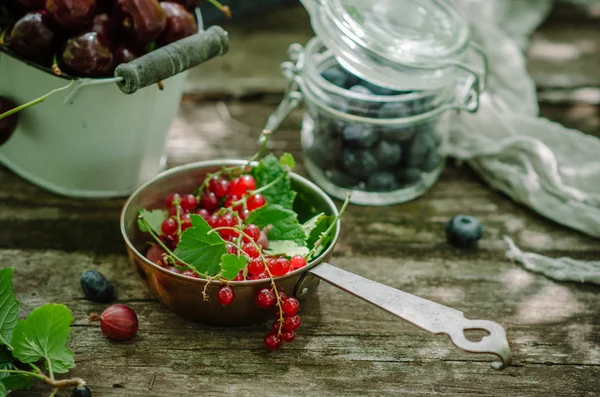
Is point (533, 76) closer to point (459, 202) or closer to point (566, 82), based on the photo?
point (566, 82)

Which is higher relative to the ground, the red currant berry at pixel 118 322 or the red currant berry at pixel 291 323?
the red currant berry at pixel 291 323

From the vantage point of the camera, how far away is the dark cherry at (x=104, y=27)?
0.94 meters

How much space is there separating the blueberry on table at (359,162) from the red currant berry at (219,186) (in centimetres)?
26

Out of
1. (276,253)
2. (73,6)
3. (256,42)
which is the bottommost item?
(256,42)

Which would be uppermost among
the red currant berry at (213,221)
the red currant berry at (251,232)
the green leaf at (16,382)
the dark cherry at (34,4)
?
the dark cherry at (34,4)

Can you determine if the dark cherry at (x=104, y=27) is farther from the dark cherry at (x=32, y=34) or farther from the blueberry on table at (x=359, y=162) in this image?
the blueberry on table at (x=359, y=162)

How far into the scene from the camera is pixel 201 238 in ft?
2.63

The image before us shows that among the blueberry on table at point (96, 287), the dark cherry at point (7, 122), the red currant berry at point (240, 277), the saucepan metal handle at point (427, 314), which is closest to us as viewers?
the saucepan metal handle at point (427, 314)

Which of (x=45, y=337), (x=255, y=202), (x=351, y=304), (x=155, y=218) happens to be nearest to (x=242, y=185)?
(x=255, y=202)

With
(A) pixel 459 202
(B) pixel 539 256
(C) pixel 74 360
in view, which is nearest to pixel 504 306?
(B) pixel 539 256

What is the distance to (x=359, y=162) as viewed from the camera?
44.4 inches

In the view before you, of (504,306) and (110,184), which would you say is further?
(110,184)

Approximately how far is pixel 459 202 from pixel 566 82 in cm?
58

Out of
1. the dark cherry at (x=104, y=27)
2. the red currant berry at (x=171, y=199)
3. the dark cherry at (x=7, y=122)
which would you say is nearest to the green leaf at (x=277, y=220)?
the red currant berry at (x=171, y=199)
